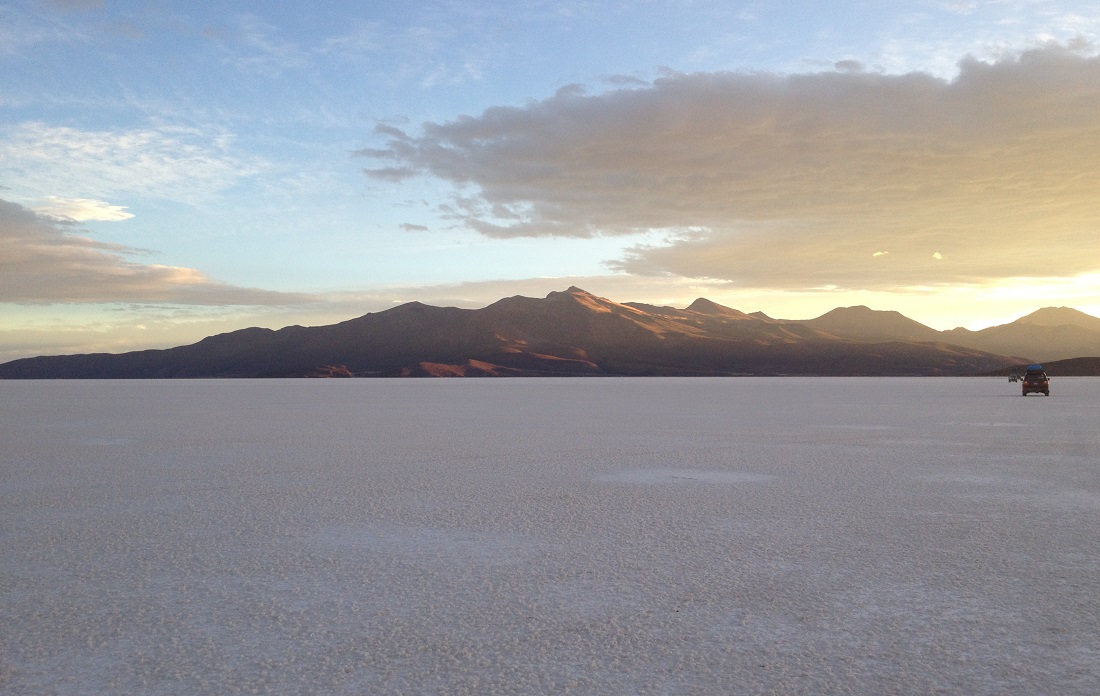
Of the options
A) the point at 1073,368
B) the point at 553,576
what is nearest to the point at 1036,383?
the point at 553,576

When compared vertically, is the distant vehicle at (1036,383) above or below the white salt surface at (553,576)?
above

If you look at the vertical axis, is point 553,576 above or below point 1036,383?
below

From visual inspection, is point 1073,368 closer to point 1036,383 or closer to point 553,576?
point 1036,383

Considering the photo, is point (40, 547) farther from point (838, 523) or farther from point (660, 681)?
point (838, 523)

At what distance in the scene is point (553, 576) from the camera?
7094mm

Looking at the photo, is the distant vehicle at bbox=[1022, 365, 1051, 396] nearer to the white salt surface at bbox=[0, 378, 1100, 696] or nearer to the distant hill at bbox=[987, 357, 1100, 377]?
the white salt surface at bbox=[0, 378, 1100, 696]

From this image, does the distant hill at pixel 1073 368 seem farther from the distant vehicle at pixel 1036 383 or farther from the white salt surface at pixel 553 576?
the white salt surface at pixel 553 576

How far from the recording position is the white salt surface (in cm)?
501

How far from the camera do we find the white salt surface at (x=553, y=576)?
5.01m

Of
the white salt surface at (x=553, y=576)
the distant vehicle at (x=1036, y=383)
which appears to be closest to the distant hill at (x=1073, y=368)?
the distant vehicle at (x=1036, y=383)

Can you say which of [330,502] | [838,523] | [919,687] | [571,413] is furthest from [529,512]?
[571,413]

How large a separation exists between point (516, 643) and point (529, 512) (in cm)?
471

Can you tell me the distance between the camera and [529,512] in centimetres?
1013

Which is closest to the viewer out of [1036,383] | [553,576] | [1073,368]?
[553,576]
